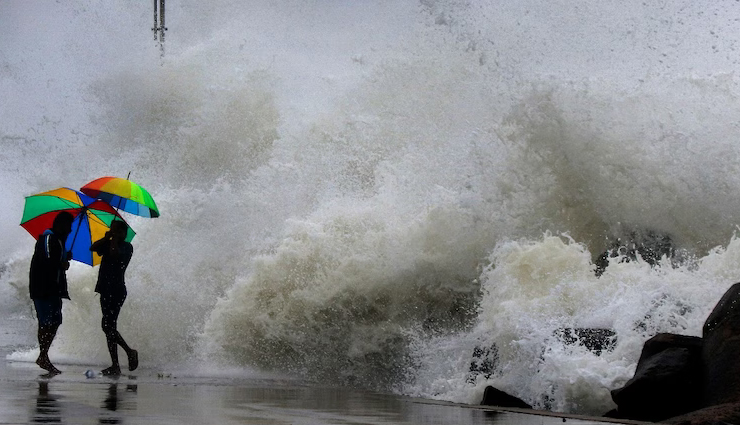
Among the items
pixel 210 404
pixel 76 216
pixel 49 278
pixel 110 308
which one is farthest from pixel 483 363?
pixel 76 216

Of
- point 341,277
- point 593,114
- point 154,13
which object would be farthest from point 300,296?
point 154,13

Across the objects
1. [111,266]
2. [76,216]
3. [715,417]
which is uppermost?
[76,216]

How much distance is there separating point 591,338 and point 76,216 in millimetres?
5267

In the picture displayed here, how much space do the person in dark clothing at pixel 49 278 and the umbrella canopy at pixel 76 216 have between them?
64 centimetres

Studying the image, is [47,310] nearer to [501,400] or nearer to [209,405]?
[209,405]

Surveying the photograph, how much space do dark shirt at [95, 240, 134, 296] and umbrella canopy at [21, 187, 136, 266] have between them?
0.44 metres

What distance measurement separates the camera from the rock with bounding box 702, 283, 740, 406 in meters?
5.93

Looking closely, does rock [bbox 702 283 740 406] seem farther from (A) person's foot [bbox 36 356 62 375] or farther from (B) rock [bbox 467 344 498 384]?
(A) person's foot [bbox 36 356 62 375]

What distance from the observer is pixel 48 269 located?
29.9ft

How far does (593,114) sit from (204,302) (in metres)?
5.63

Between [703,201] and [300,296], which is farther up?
[703,201]

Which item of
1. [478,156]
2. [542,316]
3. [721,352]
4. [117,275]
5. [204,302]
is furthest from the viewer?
[204,302]

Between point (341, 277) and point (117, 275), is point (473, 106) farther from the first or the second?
point (117, 275)

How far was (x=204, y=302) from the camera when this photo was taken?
536 inches
